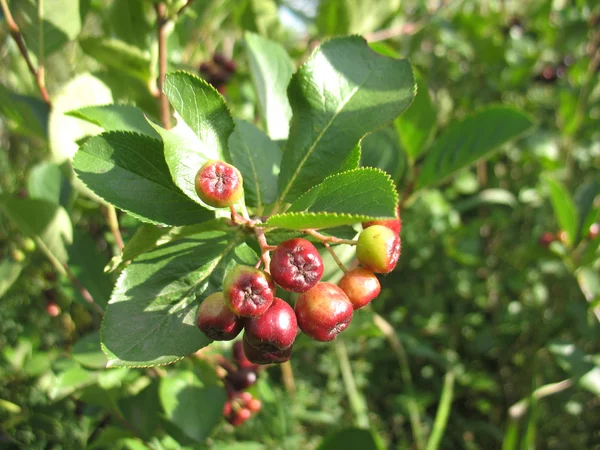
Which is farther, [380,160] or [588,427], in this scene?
[588,427]

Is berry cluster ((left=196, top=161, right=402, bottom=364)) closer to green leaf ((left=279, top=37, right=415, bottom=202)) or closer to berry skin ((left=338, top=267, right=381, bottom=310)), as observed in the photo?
berry skin ((left=338, top=267, right=381, bottom=310))

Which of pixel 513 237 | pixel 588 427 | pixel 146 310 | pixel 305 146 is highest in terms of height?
pixel 305 146

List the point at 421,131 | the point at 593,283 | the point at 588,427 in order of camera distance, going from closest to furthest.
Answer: the point at 421,131 < the point at 593,283 < the point at 588,427

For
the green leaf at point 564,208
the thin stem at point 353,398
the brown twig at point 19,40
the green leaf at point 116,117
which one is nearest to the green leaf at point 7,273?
the brown twig at point 19,40

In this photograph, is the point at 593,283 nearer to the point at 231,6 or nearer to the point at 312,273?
the point at 312,273

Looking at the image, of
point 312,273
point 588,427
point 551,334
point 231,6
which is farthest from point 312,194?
point 588,427

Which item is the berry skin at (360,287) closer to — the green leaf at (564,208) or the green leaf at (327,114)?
the green leaf at (327,114)

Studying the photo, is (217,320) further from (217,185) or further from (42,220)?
(42,220)
